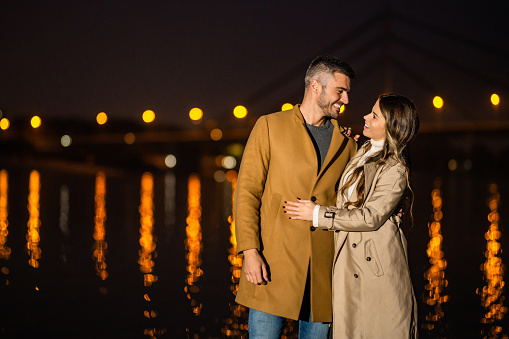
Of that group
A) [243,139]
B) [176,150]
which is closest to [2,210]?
[243,139]

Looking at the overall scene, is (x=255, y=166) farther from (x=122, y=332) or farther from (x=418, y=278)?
(x=418, y=278)

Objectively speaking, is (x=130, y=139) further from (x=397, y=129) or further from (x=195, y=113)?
(x=397, y=129)

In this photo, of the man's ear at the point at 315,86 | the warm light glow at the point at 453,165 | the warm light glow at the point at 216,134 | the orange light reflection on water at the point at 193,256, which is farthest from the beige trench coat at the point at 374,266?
the warm light glow at the point at 453,165

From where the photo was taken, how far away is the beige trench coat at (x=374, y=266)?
252cm

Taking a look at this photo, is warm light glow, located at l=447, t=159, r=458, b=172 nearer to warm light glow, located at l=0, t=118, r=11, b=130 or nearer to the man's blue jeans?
warm light glow, located at l=0, t=118, r=11, b=130

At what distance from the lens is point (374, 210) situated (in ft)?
8.20

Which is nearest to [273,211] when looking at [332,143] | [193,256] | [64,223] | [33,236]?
[332,143]

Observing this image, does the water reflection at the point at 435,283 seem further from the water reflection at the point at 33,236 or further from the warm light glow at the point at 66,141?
the warm light glow at the point at 66,141

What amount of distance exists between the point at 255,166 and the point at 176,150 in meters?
39.3

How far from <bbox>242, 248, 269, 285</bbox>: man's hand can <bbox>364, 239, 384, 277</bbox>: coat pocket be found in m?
0.41

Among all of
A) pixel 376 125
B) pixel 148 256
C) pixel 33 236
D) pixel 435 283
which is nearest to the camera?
pixel 376 125

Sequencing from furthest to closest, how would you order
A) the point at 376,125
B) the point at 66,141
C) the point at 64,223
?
1. the point at 66,141
2. the point at 64,223
3. the point at 376,125

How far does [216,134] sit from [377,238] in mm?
36203

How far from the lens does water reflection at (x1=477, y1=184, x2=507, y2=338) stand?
4.55 metres
